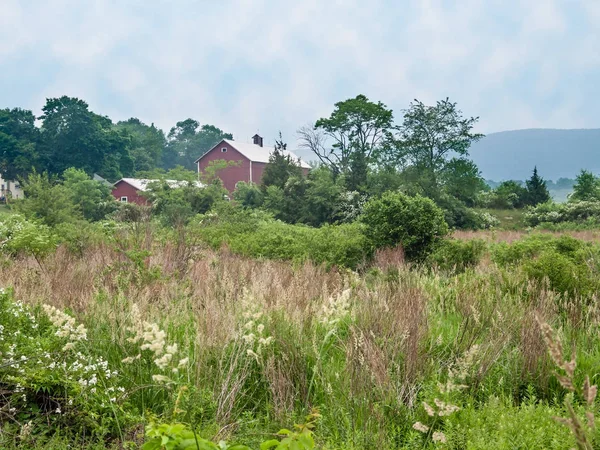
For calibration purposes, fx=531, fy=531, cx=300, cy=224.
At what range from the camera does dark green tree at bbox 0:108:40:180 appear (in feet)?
160

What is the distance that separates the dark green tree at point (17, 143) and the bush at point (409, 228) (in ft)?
148

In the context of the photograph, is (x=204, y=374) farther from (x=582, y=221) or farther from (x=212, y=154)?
(x=212, y=154)

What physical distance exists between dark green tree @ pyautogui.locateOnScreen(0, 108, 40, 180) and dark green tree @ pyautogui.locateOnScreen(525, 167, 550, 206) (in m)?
42.5

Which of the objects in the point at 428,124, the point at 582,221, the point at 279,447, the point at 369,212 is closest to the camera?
the point at 279,447

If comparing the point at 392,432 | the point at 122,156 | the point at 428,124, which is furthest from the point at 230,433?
the point at 122,156

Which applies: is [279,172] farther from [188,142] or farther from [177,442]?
[188,142]

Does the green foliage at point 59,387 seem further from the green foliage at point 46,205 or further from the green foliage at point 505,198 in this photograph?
the green foliage at point 505,198

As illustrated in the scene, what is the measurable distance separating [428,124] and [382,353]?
3256 cm

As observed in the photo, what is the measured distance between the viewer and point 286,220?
2927 centimetres

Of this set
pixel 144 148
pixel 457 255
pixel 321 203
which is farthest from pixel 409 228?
pixel 144 148

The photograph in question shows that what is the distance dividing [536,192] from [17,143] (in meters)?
44.6

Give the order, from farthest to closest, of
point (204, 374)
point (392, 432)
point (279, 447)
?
1. point (204, 374)
2. point (392, 432)
3. point (279, 447)

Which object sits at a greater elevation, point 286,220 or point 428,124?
point 428,124

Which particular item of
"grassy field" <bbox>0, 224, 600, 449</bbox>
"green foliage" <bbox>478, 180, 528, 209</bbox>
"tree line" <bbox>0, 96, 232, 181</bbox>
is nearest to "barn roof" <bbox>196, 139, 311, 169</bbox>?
"tree line" <bbox>0, 96, 232, 181</bbox>
